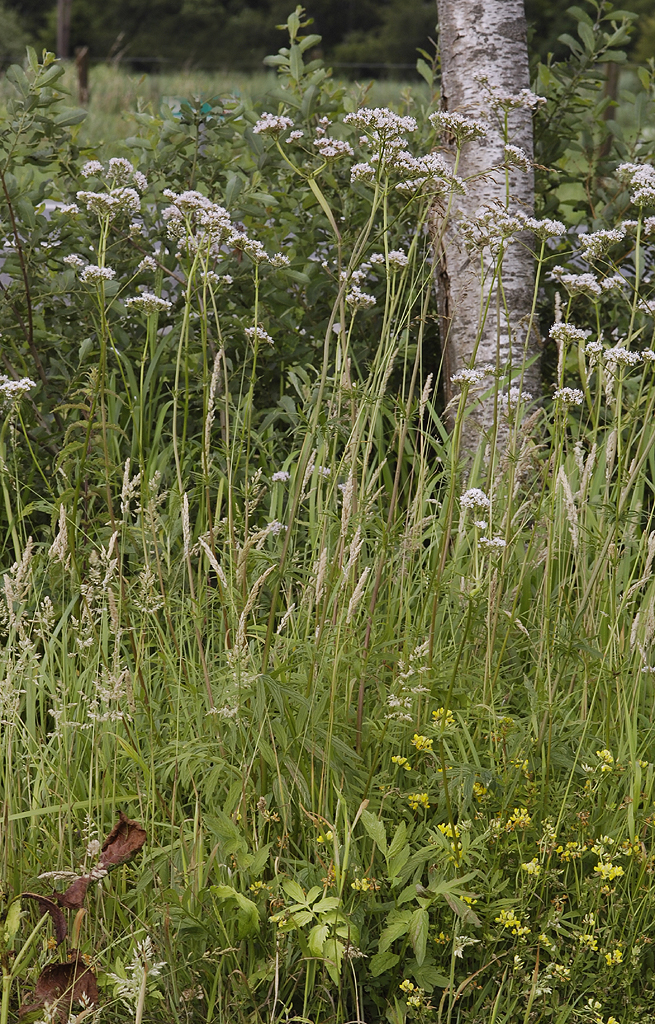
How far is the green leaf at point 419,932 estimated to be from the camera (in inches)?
63.9

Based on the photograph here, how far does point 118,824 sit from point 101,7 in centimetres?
4654

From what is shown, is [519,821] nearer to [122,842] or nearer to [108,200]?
[122,842]

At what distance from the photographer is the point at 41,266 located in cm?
337

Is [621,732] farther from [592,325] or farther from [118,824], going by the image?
[592,325]

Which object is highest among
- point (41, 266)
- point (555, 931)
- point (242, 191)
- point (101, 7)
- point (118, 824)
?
point (101, 7)

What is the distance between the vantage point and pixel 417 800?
1866 mm

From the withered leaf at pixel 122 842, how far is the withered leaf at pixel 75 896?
0.07 m

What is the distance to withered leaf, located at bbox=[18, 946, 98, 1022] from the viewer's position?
5.18 feet

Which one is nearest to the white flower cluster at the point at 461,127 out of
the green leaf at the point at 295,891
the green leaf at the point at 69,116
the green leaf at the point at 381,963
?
the green leaf at the point at 69,116

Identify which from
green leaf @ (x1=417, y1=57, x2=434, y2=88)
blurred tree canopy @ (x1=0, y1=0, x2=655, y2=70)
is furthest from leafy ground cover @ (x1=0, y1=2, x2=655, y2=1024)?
blurred tree canopy @ (x1=0, y1=0, x2=655, y2=70)

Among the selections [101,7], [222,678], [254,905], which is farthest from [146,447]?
[101,7]

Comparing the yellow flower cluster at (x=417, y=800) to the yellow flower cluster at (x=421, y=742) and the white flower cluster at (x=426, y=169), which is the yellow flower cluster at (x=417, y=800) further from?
the white flower cluster at (x=426, y=169)

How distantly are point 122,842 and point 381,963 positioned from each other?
1.76ft

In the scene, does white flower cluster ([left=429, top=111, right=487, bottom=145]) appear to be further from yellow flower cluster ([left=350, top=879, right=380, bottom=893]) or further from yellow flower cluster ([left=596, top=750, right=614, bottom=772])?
yellow flower cluster ([left=350, top=879, right=380, bottom=893])
